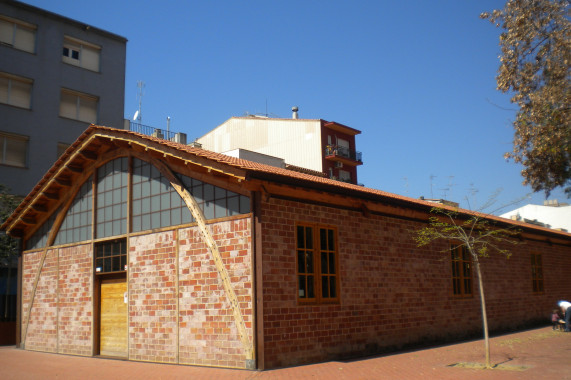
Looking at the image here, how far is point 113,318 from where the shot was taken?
47.4 feet

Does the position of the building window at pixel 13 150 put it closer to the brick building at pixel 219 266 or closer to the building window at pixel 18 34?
the building window at pixel 18 34

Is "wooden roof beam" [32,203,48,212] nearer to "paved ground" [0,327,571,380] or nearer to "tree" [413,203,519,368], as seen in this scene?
"paved ground" [0,327,571,380]

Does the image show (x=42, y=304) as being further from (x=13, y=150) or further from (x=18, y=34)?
(x=18, y=34)

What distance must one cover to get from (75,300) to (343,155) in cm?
3292

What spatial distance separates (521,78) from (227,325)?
32.3ft

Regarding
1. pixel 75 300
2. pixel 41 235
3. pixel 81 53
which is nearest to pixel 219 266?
pixel 75 300

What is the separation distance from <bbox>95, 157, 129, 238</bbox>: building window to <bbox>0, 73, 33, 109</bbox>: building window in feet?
39.9

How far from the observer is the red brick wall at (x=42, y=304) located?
16.4m

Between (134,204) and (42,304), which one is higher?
(134,204)

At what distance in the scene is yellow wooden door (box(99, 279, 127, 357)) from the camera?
46.1 feet

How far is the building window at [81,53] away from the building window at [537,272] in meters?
22.4

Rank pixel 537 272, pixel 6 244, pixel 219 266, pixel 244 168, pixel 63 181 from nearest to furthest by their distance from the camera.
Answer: pixel 244 168 → pixel 219 266 → pixel 63 181 → pixel 6 244 → pixel 537 272

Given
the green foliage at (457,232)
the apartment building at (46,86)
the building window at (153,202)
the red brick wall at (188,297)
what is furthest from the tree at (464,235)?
the apartment building at (46,86)

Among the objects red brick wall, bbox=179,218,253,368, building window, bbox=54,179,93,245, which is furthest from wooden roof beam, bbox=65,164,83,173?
red brick wall, bbox=179,218,253,368
